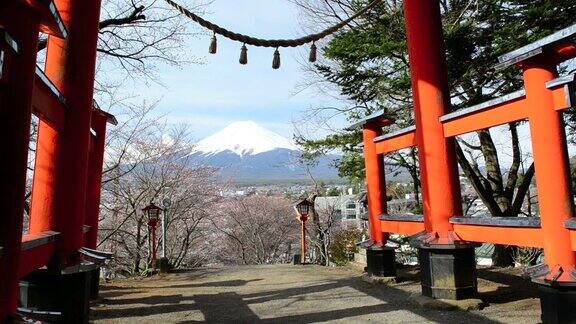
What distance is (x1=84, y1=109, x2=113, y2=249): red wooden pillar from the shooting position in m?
6.03

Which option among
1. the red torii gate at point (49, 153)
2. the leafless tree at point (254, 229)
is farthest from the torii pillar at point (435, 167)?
the leafless tree at point (254, 229)

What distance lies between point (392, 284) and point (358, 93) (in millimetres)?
5988

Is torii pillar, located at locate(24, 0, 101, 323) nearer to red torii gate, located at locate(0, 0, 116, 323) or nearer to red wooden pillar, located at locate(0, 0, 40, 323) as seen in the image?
red torii gate, located at locate(0, 0, 116, 323)

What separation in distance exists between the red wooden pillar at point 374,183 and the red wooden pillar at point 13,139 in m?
5.22

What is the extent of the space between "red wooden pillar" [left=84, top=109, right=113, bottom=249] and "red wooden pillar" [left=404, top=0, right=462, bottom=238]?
14.4 ft

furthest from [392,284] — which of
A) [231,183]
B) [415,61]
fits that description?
[231,183]

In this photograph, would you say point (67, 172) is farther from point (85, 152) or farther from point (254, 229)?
point (254, 229)

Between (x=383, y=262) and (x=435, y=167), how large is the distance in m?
2.10

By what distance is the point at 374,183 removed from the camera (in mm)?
6816

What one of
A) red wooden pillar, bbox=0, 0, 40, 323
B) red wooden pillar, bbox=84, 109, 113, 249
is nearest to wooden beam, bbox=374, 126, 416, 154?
red wooden pillar, bbox=84, 109, 113, 249

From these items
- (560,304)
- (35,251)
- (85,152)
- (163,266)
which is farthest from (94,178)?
(560,304)

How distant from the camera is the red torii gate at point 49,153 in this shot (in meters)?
2.29

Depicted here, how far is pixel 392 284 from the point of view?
6289 mm

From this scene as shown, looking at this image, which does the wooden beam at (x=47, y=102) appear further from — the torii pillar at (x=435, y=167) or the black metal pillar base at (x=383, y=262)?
the black metal pillar base at (x=383, y=262)
